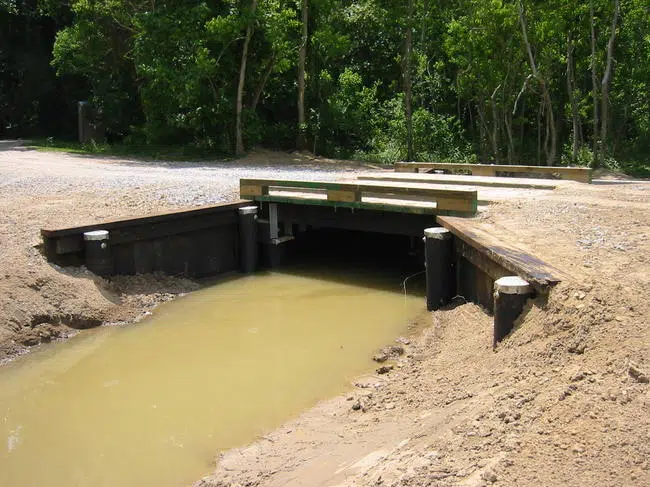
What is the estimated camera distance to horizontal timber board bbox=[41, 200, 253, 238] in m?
10.1

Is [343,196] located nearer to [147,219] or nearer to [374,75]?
[147,219]

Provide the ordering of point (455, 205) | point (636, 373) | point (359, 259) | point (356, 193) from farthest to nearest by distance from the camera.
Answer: point (359, 259)
point (356, 193)
point (455, 205)
point (636, 373)

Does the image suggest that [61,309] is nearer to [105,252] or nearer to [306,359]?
[105,252]

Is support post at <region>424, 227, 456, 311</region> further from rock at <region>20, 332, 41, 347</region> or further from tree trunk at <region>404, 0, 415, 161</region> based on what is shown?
tree trunk at <region>404, 0, 415, 161</region>

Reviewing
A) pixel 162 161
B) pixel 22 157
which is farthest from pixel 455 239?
pixel 22 157

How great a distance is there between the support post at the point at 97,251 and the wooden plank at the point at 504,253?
4794mm

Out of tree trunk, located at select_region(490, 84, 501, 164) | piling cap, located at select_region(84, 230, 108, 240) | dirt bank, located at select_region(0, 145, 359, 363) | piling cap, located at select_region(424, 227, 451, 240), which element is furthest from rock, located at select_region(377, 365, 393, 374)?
tree trunk, located at select_region(490, 84, 501, 164)

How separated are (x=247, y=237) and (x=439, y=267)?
4.25 meters

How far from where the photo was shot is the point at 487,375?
19.5 ft

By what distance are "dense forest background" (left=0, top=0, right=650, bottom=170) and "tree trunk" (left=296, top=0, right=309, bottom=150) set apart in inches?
2.5

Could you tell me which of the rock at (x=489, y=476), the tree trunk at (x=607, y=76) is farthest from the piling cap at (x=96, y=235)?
the tree trunk at (x=607, y=76)

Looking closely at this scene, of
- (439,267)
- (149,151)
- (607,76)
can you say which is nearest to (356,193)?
(439,267)

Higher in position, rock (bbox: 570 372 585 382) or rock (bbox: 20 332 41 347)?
rock (bbox: 570 372 585 382)

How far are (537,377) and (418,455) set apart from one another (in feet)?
3.91
